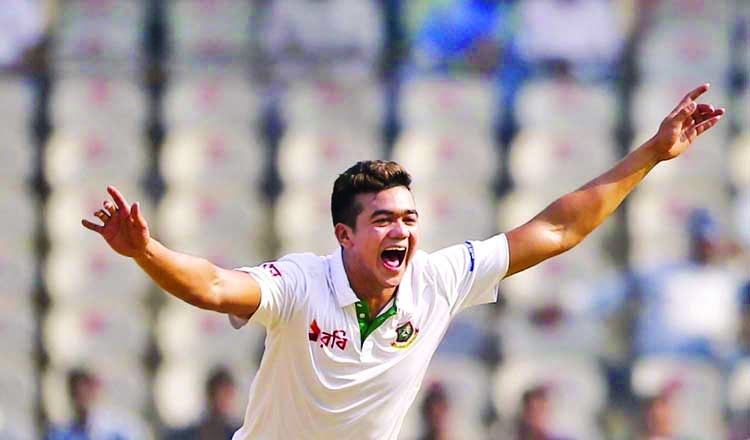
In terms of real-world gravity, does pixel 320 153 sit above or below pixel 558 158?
above

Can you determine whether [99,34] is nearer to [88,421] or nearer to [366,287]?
[88,421]

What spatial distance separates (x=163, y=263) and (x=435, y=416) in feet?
18.0

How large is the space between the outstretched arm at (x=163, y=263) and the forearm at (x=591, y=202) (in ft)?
4.86

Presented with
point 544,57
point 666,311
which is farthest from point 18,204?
point 666,311

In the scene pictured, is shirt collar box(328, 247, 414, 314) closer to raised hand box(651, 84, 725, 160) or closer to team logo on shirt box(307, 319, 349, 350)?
team logo on shirt box(307, 319, 349, 350)

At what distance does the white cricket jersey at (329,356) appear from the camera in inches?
210

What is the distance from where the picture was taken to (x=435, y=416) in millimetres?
10031

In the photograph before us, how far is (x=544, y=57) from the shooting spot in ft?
35.9

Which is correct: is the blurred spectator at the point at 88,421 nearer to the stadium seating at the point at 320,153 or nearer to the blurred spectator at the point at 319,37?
the stadium seating at the point at 320,153

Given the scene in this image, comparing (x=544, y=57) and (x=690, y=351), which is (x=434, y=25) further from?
(x=690, y=351)

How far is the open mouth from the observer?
5359 mm

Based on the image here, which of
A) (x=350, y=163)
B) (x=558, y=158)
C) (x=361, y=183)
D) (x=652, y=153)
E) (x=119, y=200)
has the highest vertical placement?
(x=350, y=163)

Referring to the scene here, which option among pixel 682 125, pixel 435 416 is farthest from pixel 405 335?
pixel 435 416

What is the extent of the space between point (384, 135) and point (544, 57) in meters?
1.42
